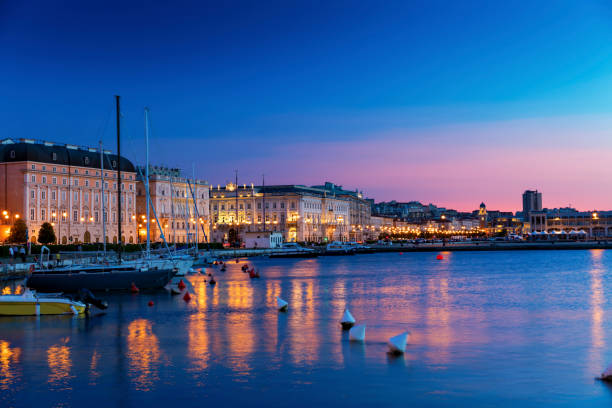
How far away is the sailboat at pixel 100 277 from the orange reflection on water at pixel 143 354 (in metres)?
11.7

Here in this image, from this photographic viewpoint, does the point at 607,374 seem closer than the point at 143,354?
Yes

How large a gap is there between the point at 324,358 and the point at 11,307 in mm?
17012

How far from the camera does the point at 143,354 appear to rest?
77.5 feet

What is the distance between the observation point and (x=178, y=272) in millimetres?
59281

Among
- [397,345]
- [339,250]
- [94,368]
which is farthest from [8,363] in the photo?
[339,250]

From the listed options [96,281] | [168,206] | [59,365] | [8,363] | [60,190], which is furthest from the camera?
[168,206]

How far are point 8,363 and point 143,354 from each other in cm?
421

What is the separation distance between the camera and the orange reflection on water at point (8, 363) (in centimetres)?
1925

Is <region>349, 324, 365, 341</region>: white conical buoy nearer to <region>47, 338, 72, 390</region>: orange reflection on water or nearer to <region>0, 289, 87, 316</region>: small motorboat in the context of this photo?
<region>47, 338, 72, 390</region>: orange reflection on water

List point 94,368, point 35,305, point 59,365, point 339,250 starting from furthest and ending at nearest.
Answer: point 339,250
point 35,305
point 59,365
point 94,368

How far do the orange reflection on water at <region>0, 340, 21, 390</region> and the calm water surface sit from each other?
0.19ft

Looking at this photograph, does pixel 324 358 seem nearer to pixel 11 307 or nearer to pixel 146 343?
pixel 146 343

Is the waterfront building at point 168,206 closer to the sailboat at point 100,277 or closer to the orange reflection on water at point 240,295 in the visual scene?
the orange reflection on water at point 240,295

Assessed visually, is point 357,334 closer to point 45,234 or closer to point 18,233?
point 45,234
